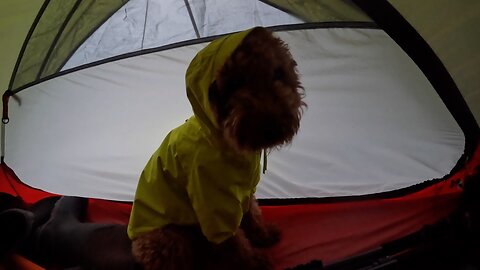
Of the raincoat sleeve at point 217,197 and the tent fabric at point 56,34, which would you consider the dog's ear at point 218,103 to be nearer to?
the raincoat sleeve at point 217,197

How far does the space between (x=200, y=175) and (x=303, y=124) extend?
0.50 m

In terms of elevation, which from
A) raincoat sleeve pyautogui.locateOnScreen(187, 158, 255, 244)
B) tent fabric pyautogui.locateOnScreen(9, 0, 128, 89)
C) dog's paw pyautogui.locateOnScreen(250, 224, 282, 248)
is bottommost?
dog's paw pyautogui.locateOnScreen(250, 224, 282, 248)

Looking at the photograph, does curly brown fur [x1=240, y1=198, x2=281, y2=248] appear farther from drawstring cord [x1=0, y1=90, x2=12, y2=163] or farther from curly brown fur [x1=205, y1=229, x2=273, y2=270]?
drawstring cord [x1=0, y1=90, x2=12, y2=163]

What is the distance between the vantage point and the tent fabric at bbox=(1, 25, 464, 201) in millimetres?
1295

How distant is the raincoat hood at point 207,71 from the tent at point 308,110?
372 mm

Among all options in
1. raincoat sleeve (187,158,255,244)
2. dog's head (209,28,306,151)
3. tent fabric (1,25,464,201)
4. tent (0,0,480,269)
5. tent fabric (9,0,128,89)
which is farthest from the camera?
tent fabric (9,0,128,89)

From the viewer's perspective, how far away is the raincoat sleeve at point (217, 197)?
1084mm

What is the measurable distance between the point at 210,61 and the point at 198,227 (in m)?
0.46

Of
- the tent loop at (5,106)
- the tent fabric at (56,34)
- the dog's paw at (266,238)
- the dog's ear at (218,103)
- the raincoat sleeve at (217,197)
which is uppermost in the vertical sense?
the tent fabric at (56,34)

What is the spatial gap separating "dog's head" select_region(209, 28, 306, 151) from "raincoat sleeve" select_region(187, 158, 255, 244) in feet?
0.33

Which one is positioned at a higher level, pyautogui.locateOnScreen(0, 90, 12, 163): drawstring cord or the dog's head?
the dog's head

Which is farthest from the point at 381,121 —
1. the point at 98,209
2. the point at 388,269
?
the point at 98,209

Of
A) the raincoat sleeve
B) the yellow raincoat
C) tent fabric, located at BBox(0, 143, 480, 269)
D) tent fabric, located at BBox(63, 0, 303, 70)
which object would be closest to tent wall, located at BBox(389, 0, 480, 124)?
tent fabric, located at BBox(0, 143, 480, 269)

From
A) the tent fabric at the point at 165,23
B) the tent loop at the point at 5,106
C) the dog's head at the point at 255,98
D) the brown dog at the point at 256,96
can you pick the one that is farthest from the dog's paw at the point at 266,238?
the tent loop at the point at 5,106
